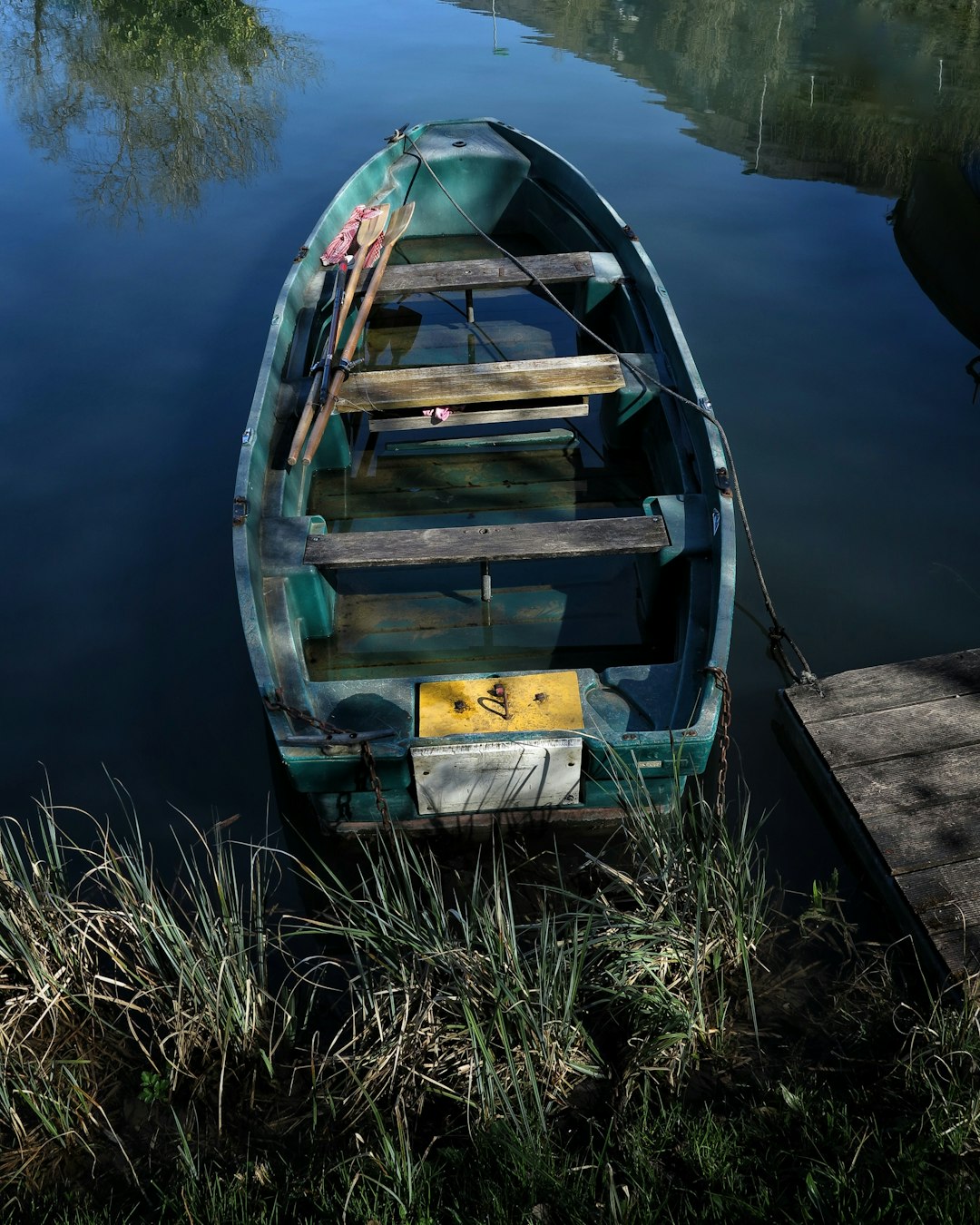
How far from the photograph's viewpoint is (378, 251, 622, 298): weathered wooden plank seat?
6.74 m

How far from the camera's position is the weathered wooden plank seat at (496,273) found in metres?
6.74

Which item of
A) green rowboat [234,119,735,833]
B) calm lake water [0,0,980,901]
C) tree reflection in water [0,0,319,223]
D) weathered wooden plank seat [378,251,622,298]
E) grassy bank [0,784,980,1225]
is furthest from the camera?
tree reflection in water [0,0,319,223]

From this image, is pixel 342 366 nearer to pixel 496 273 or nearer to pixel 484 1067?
pixel 496 273

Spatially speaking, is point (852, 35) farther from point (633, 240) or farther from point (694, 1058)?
point (694, 1058)

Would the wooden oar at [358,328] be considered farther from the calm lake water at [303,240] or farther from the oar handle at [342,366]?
the calm lake water at [303,240]

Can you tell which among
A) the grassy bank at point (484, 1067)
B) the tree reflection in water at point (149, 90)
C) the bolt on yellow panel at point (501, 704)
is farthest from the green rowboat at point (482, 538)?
the tree reflection in water at point (149, 90)

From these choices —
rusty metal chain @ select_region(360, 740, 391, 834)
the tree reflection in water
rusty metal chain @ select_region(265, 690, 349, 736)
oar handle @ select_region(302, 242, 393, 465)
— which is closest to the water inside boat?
oar handle @ select_region(302, 242, 393, 465)

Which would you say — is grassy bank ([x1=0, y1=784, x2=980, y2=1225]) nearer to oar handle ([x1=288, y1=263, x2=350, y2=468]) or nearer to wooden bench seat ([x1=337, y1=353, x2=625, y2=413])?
oar handle ([x1=288, y1=263, x2=350, y2=468])

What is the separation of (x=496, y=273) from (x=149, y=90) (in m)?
9.37

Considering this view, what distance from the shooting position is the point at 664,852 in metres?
3.42

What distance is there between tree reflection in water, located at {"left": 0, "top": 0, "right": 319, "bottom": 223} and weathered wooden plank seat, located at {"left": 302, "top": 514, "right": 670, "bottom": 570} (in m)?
7.71

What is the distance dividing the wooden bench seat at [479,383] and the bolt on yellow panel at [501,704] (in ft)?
7.05

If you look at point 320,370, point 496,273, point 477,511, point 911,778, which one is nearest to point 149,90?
point 496,273

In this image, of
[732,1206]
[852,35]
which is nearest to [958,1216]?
[732,1206]
